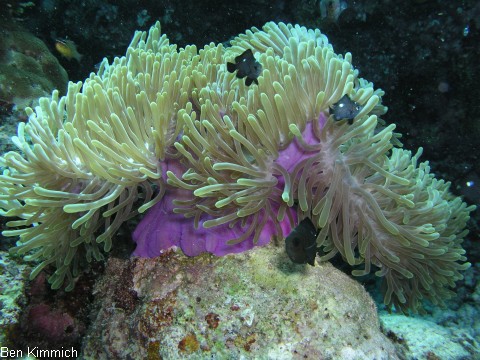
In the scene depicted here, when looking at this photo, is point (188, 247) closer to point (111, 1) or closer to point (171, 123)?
point (171, 123)

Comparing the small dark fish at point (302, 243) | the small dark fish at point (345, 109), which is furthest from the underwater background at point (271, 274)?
the small dark fish at point (345, 109)

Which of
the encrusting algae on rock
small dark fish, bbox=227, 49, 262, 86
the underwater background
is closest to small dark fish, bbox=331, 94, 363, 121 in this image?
the encrusting algae on rock

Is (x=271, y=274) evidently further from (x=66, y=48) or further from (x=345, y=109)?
(x=66, y=48)

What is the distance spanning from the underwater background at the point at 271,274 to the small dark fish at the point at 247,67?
1302 millimetres

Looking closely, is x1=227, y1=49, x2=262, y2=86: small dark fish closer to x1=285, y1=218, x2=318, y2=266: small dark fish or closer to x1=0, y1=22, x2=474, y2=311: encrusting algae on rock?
x1=0, y1=22, x2=474, y2=311: encrusting algae on rock

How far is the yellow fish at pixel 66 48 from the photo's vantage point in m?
6.37

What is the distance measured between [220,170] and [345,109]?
956 mm

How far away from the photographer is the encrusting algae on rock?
8.04ft

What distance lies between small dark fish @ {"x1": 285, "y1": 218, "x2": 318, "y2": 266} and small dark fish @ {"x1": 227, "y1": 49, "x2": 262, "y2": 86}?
119 centimetres

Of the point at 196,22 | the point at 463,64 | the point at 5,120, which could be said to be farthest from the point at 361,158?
the point at 196,22

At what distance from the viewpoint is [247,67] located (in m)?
2.76

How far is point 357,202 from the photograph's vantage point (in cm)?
263

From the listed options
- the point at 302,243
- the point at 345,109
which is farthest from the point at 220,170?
the point at 345,109

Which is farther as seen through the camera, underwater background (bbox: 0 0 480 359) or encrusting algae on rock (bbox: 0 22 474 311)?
encrusting algae on rock (bbox: 0 22 474 311)
